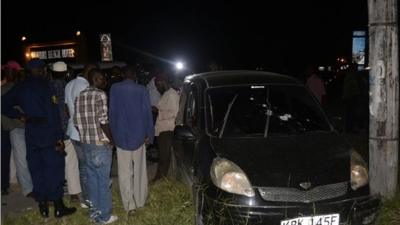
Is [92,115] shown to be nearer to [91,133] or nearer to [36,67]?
[91,133]

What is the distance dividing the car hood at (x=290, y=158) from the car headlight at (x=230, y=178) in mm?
52

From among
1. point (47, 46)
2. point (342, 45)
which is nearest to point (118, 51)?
point (47, 46)

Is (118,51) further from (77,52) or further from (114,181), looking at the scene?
(114,181)

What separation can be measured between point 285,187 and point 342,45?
43.8 meters

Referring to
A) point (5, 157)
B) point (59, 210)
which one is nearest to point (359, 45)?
point (5, 157)

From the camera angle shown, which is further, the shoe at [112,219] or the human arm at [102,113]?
the shoe at [112,219]

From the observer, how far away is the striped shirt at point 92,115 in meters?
5.35

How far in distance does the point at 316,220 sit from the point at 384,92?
1.85 metres

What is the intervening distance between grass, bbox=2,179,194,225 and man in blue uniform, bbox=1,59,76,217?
0.94 ft

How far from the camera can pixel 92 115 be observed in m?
5.38

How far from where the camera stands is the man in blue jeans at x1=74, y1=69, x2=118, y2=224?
17.6 feet

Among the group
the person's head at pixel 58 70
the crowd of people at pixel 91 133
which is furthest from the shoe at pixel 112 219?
the person's head at pixel 58 70

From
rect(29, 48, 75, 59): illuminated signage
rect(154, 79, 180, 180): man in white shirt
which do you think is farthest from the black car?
rect(29, 48, 75, 59): illuminated signage

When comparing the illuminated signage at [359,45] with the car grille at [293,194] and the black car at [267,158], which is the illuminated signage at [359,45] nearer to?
the black car at [267,158]
